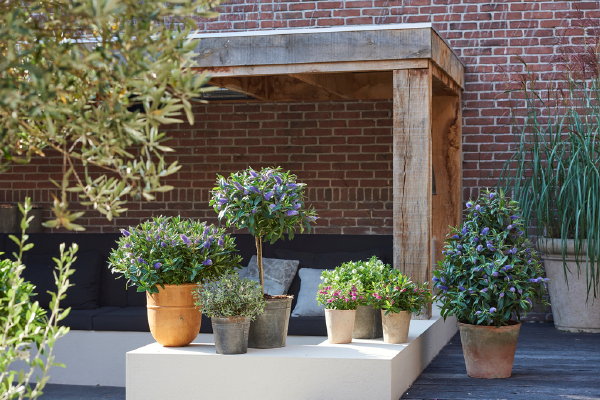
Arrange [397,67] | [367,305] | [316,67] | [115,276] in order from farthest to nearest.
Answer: [115,276] < [316,67] < [397,67] < [367,305]

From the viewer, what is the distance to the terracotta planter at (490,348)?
4.68m

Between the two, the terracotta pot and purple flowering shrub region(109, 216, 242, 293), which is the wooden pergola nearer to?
purple flowering shrub region(109, 216, 242, 293)

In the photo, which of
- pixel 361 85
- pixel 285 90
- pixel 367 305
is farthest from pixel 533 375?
pixel 285 90

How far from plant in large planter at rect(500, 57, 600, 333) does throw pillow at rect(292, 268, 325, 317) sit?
4.60 feet

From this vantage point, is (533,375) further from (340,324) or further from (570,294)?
(570,294)

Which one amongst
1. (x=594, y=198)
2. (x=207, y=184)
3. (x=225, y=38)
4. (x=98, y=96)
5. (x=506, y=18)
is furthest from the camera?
(x=207, y=184)

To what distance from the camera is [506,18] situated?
22.5 ft

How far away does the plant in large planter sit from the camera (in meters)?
5.84

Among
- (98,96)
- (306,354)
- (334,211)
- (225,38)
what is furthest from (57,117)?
(334,211)

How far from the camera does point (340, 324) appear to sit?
4598 mm

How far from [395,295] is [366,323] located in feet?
0.98

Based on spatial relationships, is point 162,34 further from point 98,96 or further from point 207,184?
point 207,184

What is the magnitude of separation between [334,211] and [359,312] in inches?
96.0

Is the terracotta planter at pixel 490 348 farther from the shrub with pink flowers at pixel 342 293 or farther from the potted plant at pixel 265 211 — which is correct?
the potted plant at pixel 265 211
